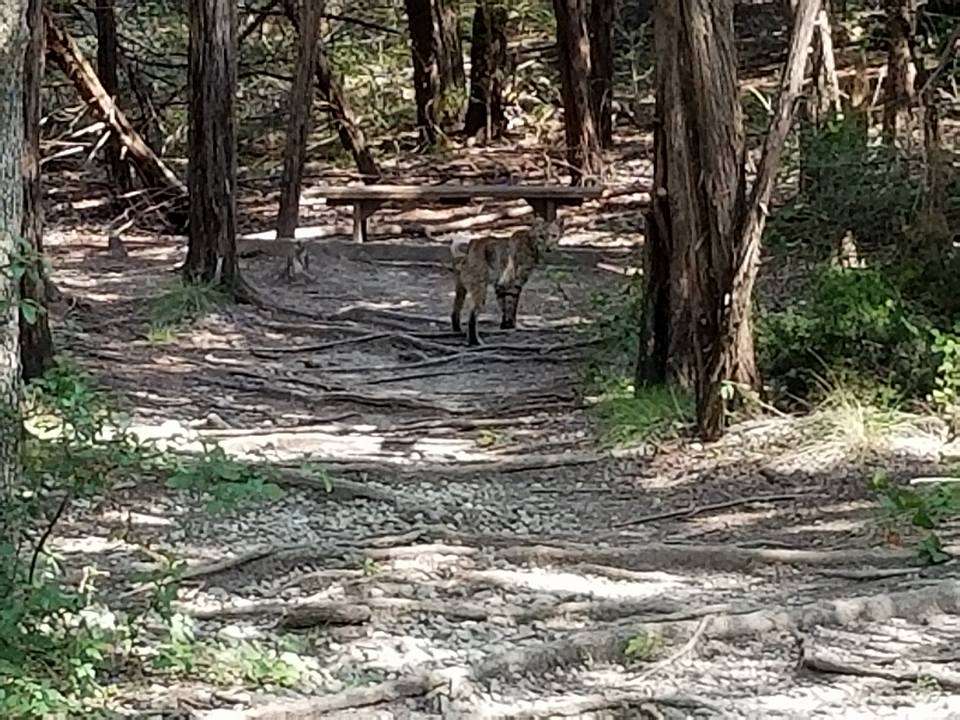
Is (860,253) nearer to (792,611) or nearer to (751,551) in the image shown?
(751,551)

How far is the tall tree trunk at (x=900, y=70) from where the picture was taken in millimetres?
12469

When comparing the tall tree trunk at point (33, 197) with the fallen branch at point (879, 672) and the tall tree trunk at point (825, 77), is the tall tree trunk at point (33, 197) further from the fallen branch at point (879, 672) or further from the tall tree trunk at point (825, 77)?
the tall tree trunk at point (825, 77)

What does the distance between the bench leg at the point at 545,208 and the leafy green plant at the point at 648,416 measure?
898 cm

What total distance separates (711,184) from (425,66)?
50.2 ft

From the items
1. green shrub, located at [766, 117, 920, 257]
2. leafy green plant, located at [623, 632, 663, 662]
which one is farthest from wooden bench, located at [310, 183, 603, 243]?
leafy green plant, located at [623, 632, 663, 662]

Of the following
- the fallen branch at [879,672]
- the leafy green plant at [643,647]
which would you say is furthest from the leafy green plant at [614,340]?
the fallen branch at [879,672]

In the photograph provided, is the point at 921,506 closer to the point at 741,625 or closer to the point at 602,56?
the point at 741,625

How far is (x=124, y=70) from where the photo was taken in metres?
21.4

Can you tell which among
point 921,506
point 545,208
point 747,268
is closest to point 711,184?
point 747,268

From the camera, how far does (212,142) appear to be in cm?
1412

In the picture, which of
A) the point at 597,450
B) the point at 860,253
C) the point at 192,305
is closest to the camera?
the point at 597,450

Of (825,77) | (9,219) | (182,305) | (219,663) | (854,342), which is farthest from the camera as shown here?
(825,77)

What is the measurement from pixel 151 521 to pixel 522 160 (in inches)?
623

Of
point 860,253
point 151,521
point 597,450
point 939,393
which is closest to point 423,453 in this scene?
point 597,450
